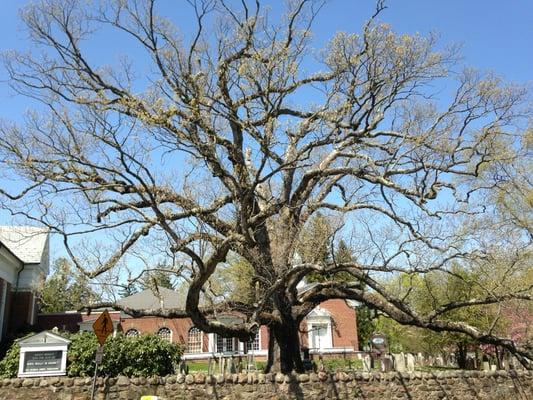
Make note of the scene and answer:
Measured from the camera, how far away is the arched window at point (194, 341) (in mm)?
39594

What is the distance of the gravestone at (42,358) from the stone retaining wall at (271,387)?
49.3 inches

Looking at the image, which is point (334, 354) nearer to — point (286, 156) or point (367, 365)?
point (367, 365)

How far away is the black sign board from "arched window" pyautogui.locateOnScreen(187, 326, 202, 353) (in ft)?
83.3

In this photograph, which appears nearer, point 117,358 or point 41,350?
point 41,350

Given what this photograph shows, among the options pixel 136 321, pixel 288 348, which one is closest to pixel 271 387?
pixel 288 348

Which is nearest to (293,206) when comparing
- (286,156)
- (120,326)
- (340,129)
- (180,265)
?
(286,156)

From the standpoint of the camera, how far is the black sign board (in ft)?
47.1

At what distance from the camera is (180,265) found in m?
14.6

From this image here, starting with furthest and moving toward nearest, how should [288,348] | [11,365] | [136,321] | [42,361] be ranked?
1. [136,321]
2. [11,365]
3. [288,348]
4. [42,361]

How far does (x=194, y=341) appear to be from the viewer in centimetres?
4000

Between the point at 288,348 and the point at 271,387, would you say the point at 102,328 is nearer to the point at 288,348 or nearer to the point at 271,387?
the point at 271,387

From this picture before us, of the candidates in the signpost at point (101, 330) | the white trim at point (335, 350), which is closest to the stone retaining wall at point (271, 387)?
the signpost at point (101, 330)

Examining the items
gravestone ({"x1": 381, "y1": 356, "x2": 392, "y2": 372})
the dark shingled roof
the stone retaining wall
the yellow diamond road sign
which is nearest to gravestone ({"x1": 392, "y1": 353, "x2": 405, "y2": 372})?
gravestone ({"x1": 381, "y1": 356, "x2": 392, "y2": 372})

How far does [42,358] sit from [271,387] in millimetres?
6677
